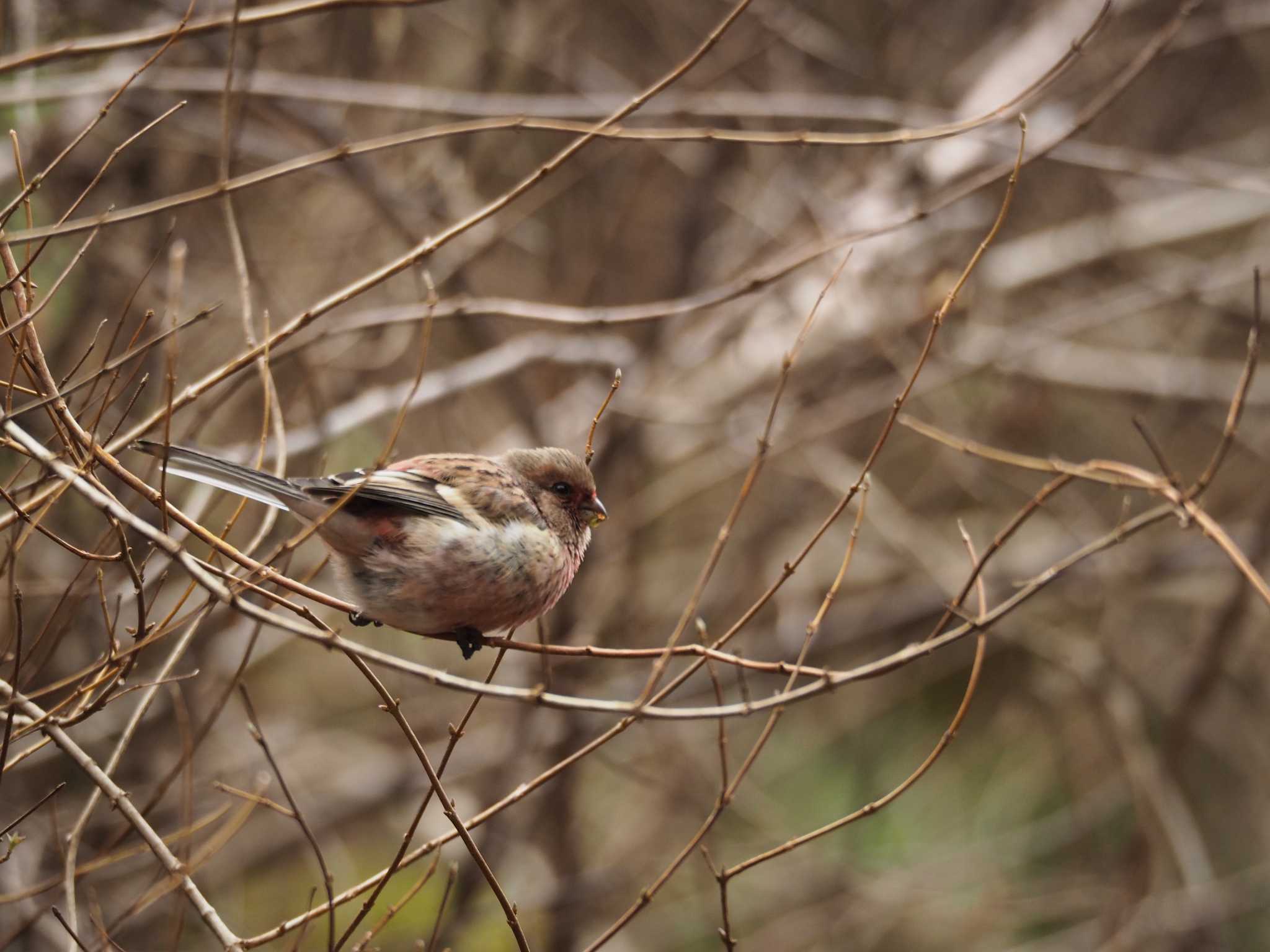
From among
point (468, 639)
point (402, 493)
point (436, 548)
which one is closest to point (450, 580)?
point (436, 548)

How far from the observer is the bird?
3598mm

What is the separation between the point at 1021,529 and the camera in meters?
9.00

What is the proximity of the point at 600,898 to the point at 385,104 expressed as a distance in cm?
502

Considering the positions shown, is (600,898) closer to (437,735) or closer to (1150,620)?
(437,735)

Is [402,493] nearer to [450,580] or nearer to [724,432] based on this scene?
[450,580]

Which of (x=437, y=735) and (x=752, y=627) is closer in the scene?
(x=437, y=735)

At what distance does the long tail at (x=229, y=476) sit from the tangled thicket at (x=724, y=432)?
1.43 meters

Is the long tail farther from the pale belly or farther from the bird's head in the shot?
the bird's head

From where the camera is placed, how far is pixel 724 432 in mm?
7375

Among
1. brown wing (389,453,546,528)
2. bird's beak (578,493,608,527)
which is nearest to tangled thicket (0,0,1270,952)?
brown wing (389,453,546,528)

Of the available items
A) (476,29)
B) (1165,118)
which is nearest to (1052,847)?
(1165,118)

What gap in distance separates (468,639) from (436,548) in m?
0.32

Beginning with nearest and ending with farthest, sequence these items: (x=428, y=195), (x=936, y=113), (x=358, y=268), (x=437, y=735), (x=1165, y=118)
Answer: (x=936, y=113)
(x=428, y=195)
(x=437, y=735)
(x=358, y=268)
(x=1165, y=118)

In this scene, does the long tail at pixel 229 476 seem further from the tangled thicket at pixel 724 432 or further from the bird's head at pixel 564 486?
the tangled thicket at pixel 724 432
